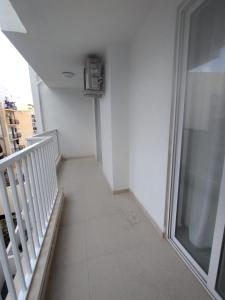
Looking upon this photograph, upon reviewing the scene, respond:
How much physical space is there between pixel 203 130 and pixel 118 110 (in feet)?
4.47

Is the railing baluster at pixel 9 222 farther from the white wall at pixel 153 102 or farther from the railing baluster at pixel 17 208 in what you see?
the white wall at pixel 153 102

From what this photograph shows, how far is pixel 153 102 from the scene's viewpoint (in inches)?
63.3

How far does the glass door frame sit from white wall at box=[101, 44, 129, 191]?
3.39ft

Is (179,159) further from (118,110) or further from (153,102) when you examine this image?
(118,110)

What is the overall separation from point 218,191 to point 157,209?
2.68 ft

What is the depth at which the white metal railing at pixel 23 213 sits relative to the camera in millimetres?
846

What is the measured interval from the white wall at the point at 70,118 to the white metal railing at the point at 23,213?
318 cm

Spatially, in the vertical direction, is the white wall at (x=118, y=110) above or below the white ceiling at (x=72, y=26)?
below

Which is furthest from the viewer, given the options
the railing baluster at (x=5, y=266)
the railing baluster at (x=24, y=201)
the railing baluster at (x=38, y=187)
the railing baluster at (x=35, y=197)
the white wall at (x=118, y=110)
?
the white wall at (x=118, y=110)

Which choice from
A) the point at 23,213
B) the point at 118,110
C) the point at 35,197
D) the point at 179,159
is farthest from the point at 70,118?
the point at 179,159

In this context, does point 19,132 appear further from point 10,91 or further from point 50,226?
point 50,226

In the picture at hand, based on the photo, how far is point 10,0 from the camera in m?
1.23

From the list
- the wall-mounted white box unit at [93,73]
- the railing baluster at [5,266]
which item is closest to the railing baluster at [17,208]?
the railing baluster at [5,266]

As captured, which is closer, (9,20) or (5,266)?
(5,266)
